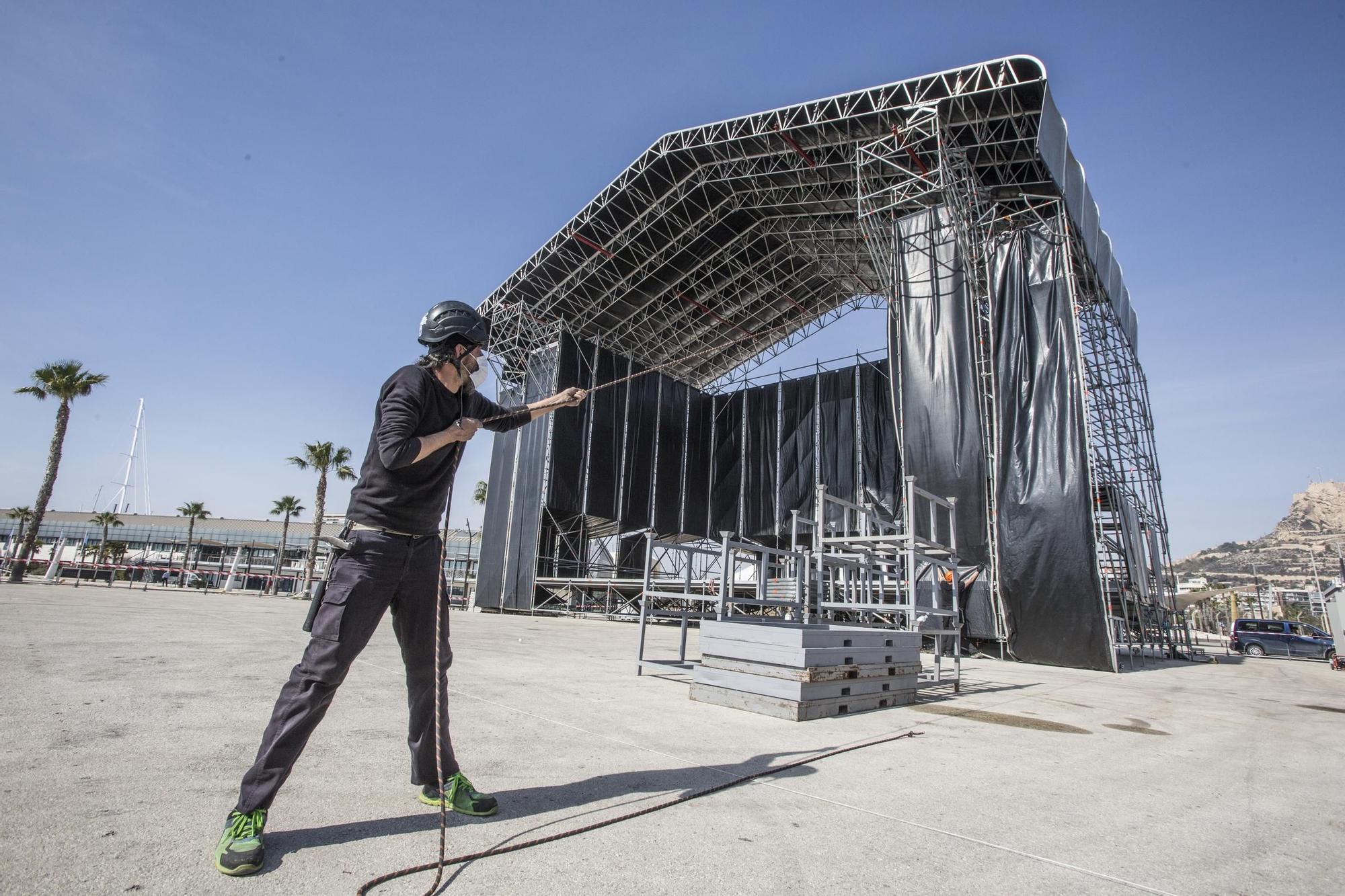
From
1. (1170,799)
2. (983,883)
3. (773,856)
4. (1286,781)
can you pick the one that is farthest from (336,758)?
(1286,781)

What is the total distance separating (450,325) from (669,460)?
24.2 metres

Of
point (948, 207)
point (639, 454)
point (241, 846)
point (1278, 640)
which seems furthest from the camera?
point (639, 454)

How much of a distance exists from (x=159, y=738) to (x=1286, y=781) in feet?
17.6

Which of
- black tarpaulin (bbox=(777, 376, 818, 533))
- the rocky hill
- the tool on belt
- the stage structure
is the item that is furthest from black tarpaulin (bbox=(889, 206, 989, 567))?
the rocky hill

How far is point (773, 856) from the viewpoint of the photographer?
185 cm

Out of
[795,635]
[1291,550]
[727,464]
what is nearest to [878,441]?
[727,464]

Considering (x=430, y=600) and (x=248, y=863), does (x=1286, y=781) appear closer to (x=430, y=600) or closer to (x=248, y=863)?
(x=430, y=600)

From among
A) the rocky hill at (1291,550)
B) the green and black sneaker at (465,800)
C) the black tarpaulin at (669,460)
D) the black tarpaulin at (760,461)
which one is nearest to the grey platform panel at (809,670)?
the green and black sneaker at (465,800)

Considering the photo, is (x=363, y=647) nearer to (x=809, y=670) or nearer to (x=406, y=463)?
(x=406, y=463)

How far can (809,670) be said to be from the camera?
13.8ft

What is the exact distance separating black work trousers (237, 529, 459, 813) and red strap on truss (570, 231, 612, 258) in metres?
19.4

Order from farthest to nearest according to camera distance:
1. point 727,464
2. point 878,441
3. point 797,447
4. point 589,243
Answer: point 727,464 < point 797,447 < point 878,441 < point 589,243

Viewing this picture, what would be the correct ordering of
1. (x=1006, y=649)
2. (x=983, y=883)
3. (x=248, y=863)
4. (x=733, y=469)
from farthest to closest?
1. (x=733, y=469)
2. (x=1006, y=649)
3. (x=983, y=883)
4. (x=248, y=863)

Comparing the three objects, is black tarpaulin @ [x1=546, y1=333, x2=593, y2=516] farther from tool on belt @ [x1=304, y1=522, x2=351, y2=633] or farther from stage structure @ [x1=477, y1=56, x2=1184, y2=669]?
tool on belt @ [x1=304, y1=522, x2=351, y2=633]
